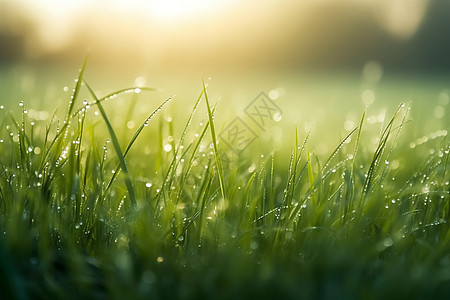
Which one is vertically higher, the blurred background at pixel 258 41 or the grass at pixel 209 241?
the blurred background at pixel 258 41

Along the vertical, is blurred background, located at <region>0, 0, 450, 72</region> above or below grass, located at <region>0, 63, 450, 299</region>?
above

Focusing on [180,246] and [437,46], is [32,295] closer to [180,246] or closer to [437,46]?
[180,246]

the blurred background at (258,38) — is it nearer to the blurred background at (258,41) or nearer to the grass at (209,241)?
the blurred background at (258,41)

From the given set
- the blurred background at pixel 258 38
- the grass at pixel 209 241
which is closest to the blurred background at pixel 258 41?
the blurred background at pixel 258 38

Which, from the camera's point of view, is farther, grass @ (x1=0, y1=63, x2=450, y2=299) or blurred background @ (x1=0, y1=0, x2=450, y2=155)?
blurred background @ (x1=0, y1=0, x2=450, y2=155)

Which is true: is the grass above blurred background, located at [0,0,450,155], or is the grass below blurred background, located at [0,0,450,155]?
below

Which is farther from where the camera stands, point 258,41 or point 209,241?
point 258,41

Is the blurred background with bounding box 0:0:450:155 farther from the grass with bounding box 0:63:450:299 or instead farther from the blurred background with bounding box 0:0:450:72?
the grass with bounding box 0:63:450:299

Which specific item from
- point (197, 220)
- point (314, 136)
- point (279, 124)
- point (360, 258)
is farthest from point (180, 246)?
point (279, 124)

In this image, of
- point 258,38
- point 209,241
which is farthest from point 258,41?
point 209,241

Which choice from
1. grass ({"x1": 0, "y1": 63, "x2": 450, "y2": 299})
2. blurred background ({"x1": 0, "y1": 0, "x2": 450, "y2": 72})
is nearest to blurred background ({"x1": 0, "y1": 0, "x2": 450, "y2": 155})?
blurred background ({"x1": 0, "y1": 0, "x2": 450, "y2": 72})

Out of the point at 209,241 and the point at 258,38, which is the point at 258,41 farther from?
the point at 209,241
